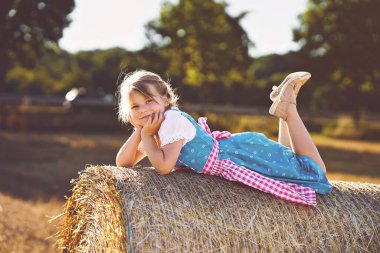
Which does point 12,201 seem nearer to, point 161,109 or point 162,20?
point 161,109

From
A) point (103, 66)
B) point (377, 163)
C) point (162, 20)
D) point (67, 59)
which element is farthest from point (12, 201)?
point (67, 59)

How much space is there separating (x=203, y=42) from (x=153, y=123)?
69.9ft

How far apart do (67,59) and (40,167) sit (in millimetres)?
66696

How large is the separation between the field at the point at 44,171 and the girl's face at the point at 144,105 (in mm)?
1505

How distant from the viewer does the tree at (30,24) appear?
818 inches

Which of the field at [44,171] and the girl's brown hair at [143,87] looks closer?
the girl's brown hair at [143,87]

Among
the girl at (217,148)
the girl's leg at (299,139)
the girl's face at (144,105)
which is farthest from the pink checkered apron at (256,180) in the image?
the girl's face at (144,105)

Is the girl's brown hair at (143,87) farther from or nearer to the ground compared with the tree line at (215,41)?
farther from the ground

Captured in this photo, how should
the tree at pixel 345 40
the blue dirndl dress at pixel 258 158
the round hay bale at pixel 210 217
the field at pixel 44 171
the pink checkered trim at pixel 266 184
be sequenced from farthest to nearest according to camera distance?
1. the tree at pixel 345 40
2. the field at pixel 44 171
3. the blue dirndl dress at pixel 258 158
4. the pink checkered trim at pixel 266 184
5. the round hay bale at pixel 210 217

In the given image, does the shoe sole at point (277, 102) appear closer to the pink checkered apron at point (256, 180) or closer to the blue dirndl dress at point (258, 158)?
the blue dirndl dress at point (258, 158)

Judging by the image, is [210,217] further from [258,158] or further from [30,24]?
[30,24]

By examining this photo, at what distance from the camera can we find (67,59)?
75.9 meters

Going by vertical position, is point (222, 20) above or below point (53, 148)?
above

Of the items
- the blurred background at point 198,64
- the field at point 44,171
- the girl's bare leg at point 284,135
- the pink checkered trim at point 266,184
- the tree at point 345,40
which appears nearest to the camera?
the pink checkered trim at point 266,184
